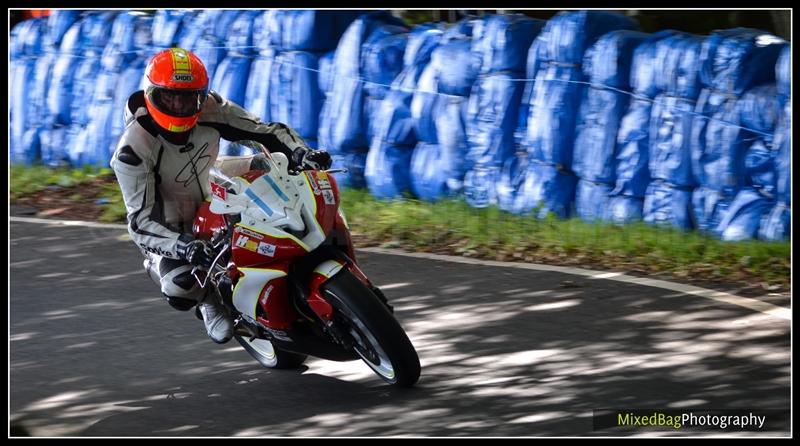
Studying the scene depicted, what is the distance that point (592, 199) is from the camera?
9164 mm

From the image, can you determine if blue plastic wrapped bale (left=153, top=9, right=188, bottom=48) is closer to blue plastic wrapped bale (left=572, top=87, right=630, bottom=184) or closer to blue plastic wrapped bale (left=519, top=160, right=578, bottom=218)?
blue plastic wrapped bale (left=519, top=160, right=578, bottom=218)

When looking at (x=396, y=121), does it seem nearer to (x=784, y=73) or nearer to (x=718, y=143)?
(x=718, y=143)

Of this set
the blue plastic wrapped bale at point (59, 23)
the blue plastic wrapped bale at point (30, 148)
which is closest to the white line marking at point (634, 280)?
the blue plastic wrapped bale at point (30, 148)

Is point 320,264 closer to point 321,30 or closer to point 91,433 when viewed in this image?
point 91,433

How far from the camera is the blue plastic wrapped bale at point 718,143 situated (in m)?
8.35

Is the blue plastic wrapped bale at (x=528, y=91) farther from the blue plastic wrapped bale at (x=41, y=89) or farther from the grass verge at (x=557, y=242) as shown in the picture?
the blue plastic wrapped bale at (x=41, y=89)

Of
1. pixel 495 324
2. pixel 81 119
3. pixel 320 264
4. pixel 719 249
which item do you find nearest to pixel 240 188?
pixel 320 264

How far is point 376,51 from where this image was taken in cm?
1050

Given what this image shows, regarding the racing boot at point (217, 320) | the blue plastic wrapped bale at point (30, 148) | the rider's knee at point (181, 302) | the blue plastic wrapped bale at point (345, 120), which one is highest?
the blue plastic wrapped bale at point (345, 120)

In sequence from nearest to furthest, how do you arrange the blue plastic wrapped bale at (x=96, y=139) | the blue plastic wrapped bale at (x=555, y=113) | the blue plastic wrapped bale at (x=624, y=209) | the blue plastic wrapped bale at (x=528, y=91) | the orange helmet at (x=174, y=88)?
the orange helmet at (x=174, y=88), the blue plastic wrapped bale at (x=624, y=209), the blue plastic wrapped bale at (x=555, y=113), the blue plastic wrapped bale at (x=528, y=91), the blue plastic wrapped bale at (x=96, y=139)

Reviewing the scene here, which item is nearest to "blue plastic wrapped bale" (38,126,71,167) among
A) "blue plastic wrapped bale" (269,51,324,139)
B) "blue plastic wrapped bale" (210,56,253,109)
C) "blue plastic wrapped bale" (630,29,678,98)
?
"blue plastic wrapped bale" (210,56,253,109)

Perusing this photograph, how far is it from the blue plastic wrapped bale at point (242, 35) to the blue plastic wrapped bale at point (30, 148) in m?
2.70

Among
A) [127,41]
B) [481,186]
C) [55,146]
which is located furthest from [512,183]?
[55,146]

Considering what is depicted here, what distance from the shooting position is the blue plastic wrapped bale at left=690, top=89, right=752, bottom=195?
8.35 metres
